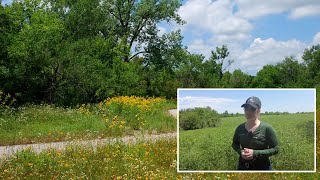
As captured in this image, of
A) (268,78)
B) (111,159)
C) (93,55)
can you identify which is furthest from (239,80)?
(111,159)

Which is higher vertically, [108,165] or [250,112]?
[250,112]

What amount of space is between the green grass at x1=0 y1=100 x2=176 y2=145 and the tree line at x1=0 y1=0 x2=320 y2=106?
5.60m

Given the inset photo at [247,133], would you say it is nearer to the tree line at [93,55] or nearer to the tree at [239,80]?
the tree line at [93,55]

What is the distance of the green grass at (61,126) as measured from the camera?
14.7 metres

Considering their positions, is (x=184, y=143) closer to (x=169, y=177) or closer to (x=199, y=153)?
(x=199, y=153)

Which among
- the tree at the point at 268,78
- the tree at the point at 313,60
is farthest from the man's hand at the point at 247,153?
the tree at the point at 268,78

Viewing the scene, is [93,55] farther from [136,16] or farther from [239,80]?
[239,80]

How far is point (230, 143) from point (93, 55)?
30.4 metres

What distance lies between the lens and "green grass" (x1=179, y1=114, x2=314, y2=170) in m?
4.87

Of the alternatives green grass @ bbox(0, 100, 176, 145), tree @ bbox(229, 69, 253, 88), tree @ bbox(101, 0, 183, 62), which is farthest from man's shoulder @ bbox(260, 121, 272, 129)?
tree @ bbox(229, 69, 253, 88)

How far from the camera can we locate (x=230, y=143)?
4.97m

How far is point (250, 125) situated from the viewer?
488 centimetres

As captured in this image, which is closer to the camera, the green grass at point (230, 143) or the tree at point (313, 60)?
the green grass at point (230, 143)

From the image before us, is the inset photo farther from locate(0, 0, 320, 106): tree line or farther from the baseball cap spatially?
locate(0, 0, 320, 106): tree line
